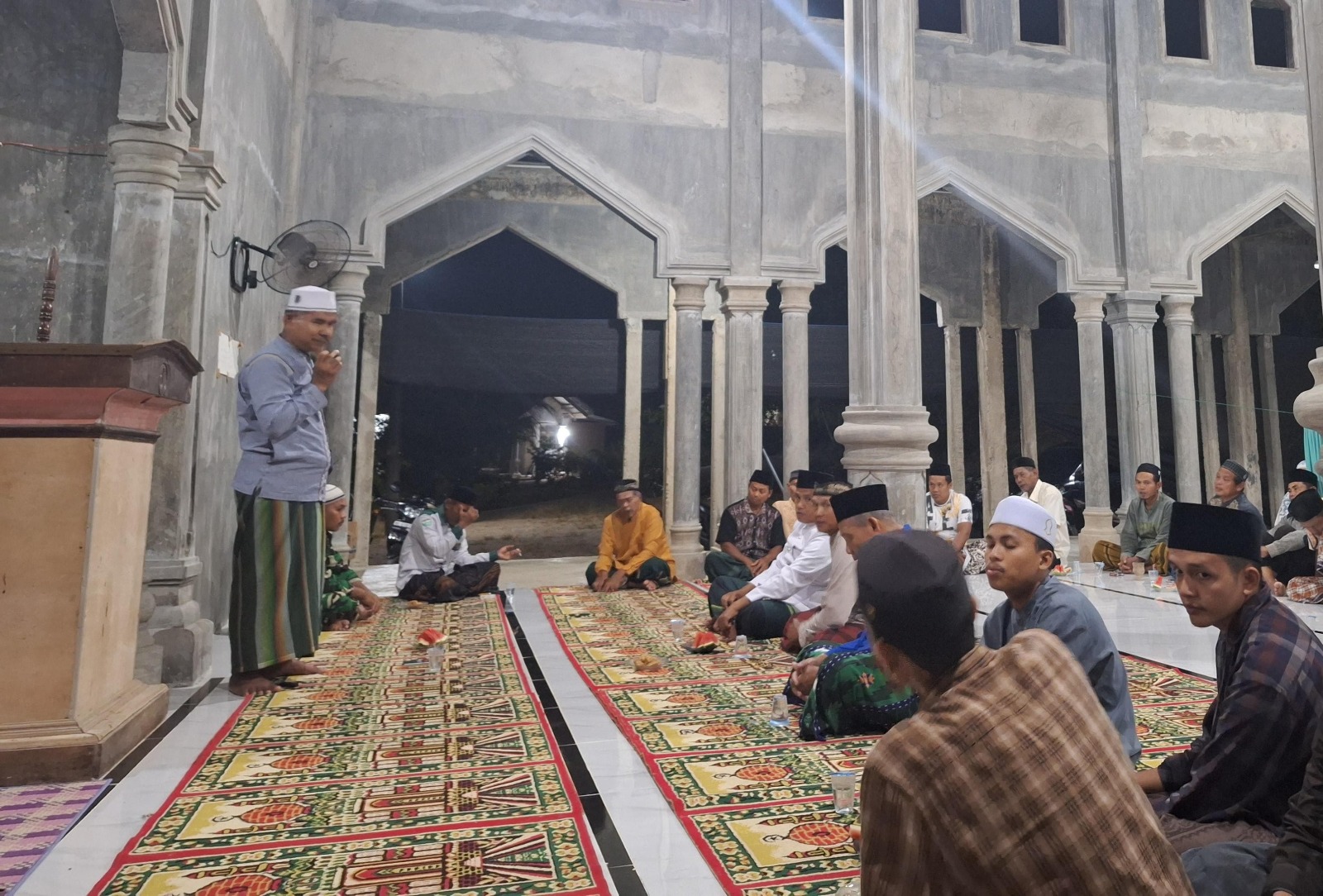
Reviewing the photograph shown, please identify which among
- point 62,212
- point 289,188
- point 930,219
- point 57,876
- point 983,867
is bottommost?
point 57,876

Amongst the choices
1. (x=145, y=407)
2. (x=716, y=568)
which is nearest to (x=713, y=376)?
(x=716, y=568)

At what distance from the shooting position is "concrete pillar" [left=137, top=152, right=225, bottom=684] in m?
3.37

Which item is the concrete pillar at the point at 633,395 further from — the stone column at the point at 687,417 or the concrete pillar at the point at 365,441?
the concrete pillar at the point at 365,441

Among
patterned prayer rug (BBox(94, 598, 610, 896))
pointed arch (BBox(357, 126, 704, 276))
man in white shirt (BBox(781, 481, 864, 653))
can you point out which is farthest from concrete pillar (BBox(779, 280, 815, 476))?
patterned prayer rug (BBox(94, 598, 610, 896))

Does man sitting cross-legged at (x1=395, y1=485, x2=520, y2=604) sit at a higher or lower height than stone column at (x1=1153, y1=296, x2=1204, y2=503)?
lower

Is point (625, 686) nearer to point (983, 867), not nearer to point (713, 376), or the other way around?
point (983, 867)

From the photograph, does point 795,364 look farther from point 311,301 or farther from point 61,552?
point 61,552

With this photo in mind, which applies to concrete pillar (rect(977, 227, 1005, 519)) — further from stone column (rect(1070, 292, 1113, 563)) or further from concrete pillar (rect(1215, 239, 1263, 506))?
concrete pillar (rect(1215, 239, 1263, 506))

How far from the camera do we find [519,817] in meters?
2.00

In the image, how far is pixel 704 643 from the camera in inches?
156

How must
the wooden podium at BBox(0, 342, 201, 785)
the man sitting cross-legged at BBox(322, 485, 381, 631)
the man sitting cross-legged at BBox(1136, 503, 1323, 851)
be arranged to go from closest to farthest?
the man sitting cross-legged at BBox(1136, 503, 1323, 851), the wooden podium at BBox(0, 342, 201, 785), the man sitting cross-legged at BBox(322, 485, 381, 631)

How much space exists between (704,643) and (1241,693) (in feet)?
8.88

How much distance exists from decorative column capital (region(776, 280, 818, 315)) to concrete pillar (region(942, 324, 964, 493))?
3390mm

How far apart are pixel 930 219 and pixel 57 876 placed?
10682mm
